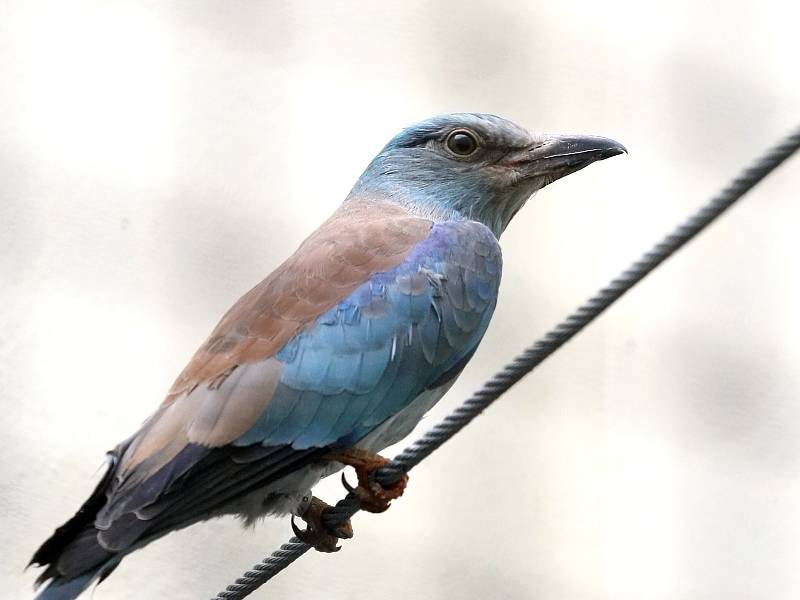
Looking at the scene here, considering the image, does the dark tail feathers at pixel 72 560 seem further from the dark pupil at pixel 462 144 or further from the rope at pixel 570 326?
the dark pupil at pixel 462 144

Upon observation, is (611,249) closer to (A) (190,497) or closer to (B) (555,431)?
(B) (555,431)

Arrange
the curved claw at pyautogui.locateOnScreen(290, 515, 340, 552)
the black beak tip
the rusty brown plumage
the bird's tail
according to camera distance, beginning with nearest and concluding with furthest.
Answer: the bird's tail → the rusty brown plumage → the curved claw at pyautogui.locateOnScreen(290, 515, 340, 552) → the black beak tip

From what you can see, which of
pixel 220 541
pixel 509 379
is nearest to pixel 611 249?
pixel 220 541

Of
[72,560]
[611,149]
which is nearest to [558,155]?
[611,149]

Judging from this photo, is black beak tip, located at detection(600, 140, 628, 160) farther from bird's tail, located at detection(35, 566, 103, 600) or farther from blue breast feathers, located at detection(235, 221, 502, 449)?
bird's tail, located at detection(35, 566, 103, 600)

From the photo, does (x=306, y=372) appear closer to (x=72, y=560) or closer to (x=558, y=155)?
(x=72, y=560)

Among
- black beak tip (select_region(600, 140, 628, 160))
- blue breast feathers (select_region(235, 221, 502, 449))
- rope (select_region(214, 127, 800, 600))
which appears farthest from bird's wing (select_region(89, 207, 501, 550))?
black beak tip (select_region(600, 140, 628, 160))

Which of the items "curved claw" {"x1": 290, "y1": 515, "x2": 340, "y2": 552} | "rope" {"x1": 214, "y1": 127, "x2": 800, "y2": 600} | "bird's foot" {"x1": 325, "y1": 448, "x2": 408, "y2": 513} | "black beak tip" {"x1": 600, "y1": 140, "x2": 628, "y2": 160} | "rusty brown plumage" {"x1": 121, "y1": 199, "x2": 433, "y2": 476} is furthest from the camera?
"black beak tip" {"x1": 600, "y1": 140, "x2": 628, "y2": 160}
